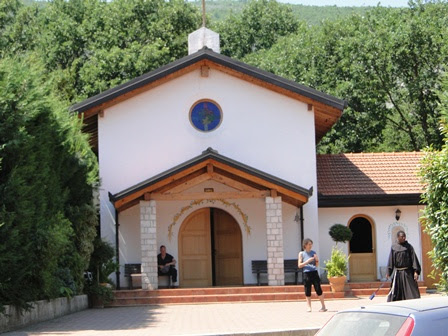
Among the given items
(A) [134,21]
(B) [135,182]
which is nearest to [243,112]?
(B) [135,182]

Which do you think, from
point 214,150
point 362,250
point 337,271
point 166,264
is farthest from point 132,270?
point 362,250

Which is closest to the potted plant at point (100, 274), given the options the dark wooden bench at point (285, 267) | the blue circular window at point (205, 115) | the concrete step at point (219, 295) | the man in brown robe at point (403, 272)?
the concrete step at point (219, 295)

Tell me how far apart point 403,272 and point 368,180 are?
12.6 metres

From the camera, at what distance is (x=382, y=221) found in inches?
1072

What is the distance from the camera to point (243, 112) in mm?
26062

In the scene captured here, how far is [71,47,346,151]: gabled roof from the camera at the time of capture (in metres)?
25.3

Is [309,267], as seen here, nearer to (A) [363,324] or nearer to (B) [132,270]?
(B) [132,270]

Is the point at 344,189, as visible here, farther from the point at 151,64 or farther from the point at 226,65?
the point at 151,64

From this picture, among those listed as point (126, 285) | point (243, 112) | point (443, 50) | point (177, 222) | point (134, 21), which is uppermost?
point (134, 21)

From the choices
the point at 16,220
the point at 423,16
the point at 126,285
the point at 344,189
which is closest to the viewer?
the point at 16,220

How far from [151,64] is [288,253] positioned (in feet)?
66.4

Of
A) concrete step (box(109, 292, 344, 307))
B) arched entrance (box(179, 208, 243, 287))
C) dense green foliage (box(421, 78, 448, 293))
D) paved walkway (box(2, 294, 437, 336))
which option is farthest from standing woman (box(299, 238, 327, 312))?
arched entrance (box(179, 208, 243, 287))

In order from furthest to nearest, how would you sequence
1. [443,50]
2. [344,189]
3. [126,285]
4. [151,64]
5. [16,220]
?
[151,64]
[443,50]
[344,189]
[126,285]
[16,220]

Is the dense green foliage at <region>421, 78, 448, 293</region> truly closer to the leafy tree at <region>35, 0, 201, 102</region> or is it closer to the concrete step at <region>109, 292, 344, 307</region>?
the concrete step at <region>109, 292, 344, 307</region>
